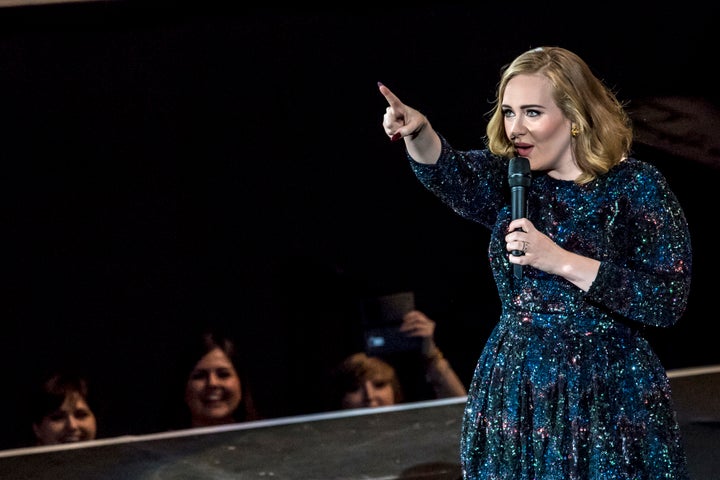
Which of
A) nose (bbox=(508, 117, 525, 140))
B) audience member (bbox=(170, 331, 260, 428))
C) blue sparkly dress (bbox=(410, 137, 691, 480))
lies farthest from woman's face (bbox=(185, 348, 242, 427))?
nose (bbox=(508, 117, 525, 140))

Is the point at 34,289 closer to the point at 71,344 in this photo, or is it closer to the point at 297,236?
the point at 71,344

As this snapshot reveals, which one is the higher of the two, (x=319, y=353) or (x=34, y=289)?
(x=34, y=289)

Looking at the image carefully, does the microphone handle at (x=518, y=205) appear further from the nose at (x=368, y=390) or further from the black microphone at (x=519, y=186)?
the nose at (x=368, y=390)

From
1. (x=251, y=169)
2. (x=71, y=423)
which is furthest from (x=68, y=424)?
(x=251, y=169)

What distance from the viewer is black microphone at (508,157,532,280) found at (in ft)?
5.08

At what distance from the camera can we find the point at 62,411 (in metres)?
3.15

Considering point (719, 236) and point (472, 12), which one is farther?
point (719, 236)

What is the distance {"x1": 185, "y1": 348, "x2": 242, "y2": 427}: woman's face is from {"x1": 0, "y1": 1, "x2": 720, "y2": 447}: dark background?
0.08m

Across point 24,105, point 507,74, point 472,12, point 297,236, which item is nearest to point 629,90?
point 472,12

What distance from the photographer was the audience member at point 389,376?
3289mm

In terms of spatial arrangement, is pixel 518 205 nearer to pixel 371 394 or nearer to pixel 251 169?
pixel 251 169

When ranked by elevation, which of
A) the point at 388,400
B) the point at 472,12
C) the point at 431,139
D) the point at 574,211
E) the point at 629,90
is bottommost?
the point at 388,400

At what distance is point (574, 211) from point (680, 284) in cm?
22

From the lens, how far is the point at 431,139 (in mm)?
1729
